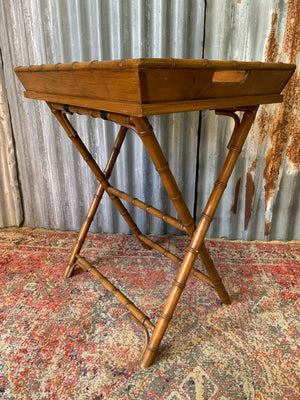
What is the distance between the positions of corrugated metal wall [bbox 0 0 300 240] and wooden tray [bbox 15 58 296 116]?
77 centimetres

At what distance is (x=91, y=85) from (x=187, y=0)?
3.84 feet

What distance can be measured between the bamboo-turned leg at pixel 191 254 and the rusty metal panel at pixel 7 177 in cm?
168

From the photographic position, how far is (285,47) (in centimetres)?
188

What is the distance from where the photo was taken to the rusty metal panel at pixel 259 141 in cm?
184

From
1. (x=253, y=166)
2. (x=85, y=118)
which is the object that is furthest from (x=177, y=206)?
(x=85, y=118)

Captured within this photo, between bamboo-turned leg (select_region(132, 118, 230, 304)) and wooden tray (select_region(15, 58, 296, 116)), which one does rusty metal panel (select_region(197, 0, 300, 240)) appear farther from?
bamboo-turned leg (select_region(132, 118, 230, 304))

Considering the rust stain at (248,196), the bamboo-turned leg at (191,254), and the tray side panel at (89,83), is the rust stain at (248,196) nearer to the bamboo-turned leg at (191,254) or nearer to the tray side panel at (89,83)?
the bamboo-turned leg at (191,254)

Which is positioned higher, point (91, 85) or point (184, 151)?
point (91, 85)

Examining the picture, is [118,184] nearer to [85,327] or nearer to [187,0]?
[85,327]

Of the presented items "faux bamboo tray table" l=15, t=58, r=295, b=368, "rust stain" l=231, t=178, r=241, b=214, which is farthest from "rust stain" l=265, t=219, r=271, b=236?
"faux bamboo tray table" l=15, t=58, r=295, b=368

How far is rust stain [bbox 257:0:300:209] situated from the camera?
6.05ft

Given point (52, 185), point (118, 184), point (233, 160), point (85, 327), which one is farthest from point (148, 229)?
point (233, 160)

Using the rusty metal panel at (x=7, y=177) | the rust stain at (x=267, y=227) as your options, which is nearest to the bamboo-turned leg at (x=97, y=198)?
the rusty metal panel at (x=7, y=177)

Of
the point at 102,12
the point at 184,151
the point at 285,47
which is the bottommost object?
the point at 184,151
